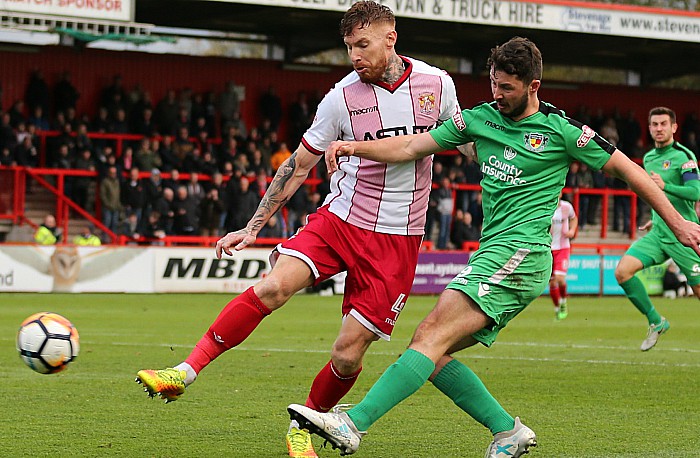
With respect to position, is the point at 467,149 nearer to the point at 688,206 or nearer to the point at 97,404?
the point at 97,404

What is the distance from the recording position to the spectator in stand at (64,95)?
26.4 metres

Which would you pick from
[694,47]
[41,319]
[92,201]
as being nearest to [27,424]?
[41,319]

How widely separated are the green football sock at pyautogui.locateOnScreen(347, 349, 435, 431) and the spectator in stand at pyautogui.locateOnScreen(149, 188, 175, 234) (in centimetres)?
1934

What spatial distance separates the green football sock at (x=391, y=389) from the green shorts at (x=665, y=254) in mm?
7111

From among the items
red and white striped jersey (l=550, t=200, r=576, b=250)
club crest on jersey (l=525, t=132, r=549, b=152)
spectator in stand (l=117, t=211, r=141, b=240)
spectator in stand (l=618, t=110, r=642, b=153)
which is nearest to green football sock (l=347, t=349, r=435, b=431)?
club crest on jersey (l=525, t=132, r=549, b=152)

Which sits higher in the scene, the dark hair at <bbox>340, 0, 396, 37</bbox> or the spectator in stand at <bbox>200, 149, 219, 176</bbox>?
the dark hair at <bbox>340, 0, 396, 37</bbox>

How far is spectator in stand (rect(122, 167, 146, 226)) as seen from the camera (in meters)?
24.4

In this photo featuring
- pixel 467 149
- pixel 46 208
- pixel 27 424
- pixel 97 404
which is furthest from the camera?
pixel 46 208

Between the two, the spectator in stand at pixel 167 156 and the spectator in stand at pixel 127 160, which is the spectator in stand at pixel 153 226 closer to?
the spectator in stand at pixel 127 160

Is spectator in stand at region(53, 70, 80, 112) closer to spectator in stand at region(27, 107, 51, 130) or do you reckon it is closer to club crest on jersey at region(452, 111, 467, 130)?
spectator in stand at region(27, 107, 51, 130)

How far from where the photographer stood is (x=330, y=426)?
5352 millimetres

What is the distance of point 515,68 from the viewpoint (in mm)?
5691

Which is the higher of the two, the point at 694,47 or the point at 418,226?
the point at 694,47

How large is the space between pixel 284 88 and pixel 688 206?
20463 mm
